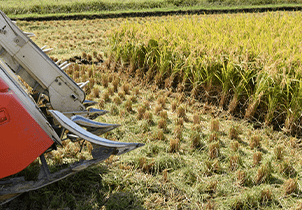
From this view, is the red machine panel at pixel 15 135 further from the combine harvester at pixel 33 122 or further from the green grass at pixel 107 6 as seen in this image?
the green grass at pixel 107 6

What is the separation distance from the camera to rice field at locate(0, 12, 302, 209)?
2.32m

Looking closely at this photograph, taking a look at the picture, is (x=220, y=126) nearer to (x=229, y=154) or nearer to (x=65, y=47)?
(x=229, y=154)

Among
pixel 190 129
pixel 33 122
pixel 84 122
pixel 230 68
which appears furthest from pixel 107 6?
pixel 33 122

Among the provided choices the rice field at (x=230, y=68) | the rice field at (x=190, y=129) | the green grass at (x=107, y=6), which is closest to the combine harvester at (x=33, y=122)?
the rice field at (x=190, y=129)

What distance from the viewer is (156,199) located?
2311 mm

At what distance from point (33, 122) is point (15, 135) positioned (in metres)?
0.14

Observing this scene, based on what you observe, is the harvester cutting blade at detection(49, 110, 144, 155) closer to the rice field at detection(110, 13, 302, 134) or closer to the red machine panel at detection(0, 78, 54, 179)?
→ the red machine panel at detection(0, 78, 54, 179)

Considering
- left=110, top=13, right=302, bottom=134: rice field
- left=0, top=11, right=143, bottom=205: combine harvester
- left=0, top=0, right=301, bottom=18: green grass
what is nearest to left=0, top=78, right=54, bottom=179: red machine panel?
left=0, top=11, right=143, bottom=205: combine harvester

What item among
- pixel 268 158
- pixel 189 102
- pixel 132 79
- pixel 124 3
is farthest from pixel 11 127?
pixel 124 3

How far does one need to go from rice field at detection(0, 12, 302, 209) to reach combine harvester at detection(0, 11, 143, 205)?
0.34m

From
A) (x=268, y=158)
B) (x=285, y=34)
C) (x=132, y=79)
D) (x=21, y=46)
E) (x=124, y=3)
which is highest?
(x=124, y=3)

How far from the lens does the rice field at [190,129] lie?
2316 mm

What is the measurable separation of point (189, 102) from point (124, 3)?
480 inches

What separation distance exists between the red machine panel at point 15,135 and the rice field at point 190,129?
1.60 feet
